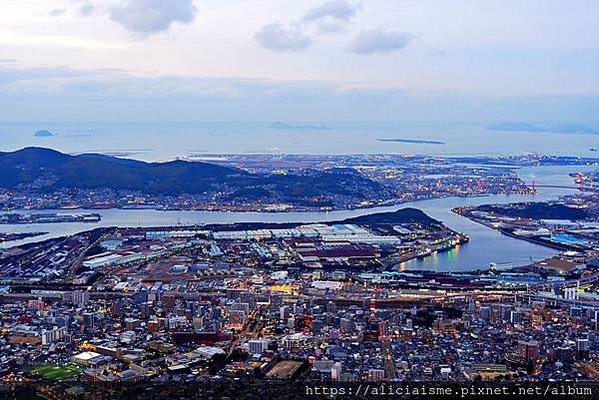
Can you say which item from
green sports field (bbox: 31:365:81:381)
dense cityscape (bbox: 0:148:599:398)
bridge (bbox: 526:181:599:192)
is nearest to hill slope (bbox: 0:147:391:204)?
bridge (bbox: 526:181:599:192)

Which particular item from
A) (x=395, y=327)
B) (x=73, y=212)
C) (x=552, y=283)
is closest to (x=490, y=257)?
(x=552, y=283)

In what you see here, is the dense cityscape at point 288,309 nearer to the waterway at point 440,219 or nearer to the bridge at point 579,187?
the waterway at point 440,219

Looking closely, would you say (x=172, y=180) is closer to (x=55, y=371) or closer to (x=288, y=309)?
(x=288, y=309)

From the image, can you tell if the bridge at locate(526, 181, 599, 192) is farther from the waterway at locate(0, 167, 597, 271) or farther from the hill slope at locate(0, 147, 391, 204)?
the hill slope at locate(0, 147, 391, 204)

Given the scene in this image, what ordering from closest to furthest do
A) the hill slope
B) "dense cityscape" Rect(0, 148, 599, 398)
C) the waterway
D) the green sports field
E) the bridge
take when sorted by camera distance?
the green sports field
"dense cityscape" Rect(0, 148, 599, 398)
the waterway
the hill slope
the bridge

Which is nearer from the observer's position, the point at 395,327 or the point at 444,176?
the point at 395,327

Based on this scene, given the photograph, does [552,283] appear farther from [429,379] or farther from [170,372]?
[170,372]

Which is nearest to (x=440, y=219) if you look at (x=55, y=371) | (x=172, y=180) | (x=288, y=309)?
(x=172, y=180)
